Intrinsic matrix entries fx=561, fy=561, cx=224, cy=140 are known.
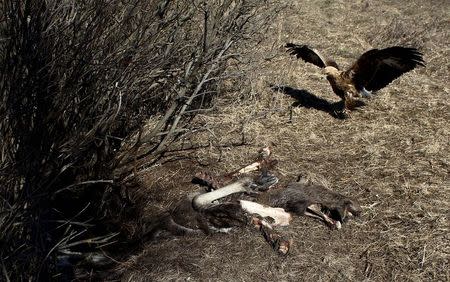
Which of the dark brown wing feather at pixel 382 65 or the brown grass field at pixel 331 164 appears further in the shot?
the dark brown wing feather at pixel 382 65

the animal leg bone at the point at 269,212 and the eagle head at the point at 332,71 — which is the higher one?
the eagle head at the point at 332,71

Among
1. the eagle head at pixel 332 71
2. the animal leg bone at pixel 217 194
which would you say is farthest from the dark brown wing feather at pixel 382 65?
the animal leg bone at pixel 217 194

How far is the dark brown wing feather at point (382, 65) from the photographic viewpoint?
5207mm

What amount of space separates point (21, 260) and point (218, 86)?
3469mm

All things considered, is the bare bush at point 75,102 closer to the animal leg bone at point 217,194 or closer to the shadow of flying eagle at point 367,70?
the animal leg bone at point 217,194

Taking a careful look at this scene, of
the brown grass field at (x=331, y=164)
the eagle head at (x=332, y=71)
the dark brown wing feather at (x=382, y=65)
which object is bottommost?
the brown grass field at (x=331, y=164)

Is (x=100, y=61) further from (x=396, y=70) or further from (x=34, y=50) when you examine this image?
(x=396, y=70)

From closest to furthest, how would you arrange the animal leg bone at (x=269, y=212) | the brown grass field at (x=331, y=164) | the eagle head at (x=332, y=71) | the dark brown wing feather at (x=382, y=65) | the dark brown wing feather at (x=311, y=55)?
the brown grass field at (x=331, y=164), the animal leg bone at (x=269, y=212), the dark brown wing feather at (x=382, y=65), the eagle head at (x=332, y=71), the dark brown wing feather at (x=311, y=55)

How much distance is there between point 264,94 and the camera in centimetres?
645

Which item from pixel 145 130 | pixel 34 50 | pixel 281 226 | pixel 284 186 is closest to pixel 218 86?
pixel 145 130

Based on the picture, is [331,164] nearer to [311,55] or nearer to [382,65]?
[382,65]

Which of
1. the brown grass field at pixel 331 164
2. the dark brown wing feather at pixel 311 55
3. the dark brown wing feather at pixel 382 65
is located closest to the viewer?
the brown grass field at pixel 331 164

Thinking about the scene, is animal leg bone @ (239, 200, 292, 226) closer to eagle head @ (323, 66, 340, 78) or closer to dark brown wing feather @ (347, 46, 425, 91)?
dark brown wing feather @ (347, 46, 425, 91)

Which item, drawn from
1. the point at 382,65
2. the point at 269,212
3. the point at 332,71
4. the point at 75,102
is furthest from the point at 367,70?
the point at 75,102
